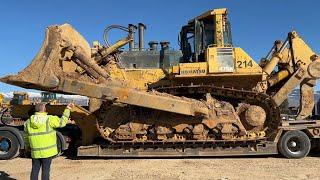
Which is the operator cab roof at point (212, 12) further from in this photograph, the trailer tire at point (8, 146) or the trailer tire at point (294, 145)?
the trailer tire at point (8, 146)

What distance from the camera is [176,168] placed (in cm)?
1017

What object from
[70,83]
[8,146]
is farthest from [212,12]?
[8,146]

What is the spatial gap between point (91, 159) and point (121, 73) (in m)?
2.68

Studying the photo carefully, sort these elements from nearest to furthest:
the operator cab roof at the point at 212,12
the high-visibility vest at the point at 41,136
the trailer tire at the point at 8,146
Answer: the high-visibility vest at the point at 41,136
the trailer tire at the point at 8,146
the operator cab roof at the point at 212,12

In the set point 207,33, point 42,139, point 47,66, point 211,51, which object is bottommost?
point 42,139

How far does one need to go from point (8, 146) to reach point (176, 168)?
5126 millimetres

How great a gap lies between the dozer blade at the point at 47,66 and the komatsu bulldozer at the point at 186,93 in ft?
0.08

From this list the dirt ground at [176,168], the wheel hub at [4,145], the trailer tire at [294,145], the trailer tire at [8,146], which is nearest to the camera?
the dirt ground at [176,168]

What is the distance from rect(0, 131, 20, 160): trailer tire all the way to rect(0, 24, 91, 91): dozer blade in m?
1.77

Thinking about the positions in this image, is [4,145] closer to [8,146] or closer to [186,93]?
[8,146]

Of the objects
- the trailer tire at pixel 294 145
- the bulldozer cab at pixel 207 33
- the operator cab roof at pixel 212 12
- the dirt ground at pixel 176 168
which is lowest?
the dirt ground at pixel 176 168

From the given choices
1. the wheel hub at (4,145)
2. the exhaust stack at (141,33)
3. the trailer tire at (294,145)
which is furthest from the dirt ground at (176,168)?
the exhaust stack at (141,33)

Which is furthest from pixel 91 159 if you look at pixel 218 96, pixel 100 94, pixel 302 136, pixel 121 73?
pixel 302 136

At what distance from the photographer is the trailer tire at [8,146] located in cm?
1224
